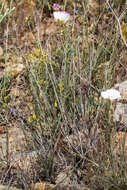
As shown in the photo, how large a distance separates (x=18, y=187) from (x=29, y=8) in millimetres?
1966

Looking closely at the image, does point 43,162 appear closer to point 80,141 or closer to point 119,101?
point 80,141

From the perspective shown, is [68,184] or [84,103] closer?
[68,184]

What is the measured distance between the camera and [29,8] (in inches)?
115

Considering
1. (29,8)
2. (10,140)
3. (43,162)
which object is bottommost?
(10,140)

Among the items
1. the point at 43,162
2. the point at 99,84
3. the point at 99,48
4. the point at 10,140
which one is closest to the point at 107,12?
the point at 99,48

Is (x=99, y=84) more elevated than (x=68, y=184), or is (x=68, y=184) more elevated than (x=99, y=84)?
(x=99, y=84)

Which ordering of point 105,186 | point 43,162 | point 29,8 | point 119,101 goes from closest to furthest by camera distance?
point 105,186
point 43,162
point 119,101
point 29,8

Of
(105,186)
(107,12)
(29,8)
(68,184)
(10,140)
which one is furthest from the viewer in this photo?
(29,8)

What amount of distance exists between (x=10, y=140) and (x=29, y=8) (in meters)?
1.53

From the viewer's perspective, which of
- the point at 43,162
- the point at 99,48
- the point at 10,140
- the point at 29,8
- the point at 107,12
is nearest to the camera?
the point at 43,162

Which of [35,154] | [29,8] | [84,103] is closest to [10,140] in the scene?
[35,154]

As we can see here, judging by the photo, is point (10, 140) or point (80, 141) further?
point (10, 140)

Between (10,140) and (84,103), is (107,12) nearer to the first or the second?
(84,103)

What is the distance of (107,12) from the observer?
2.73 meters
